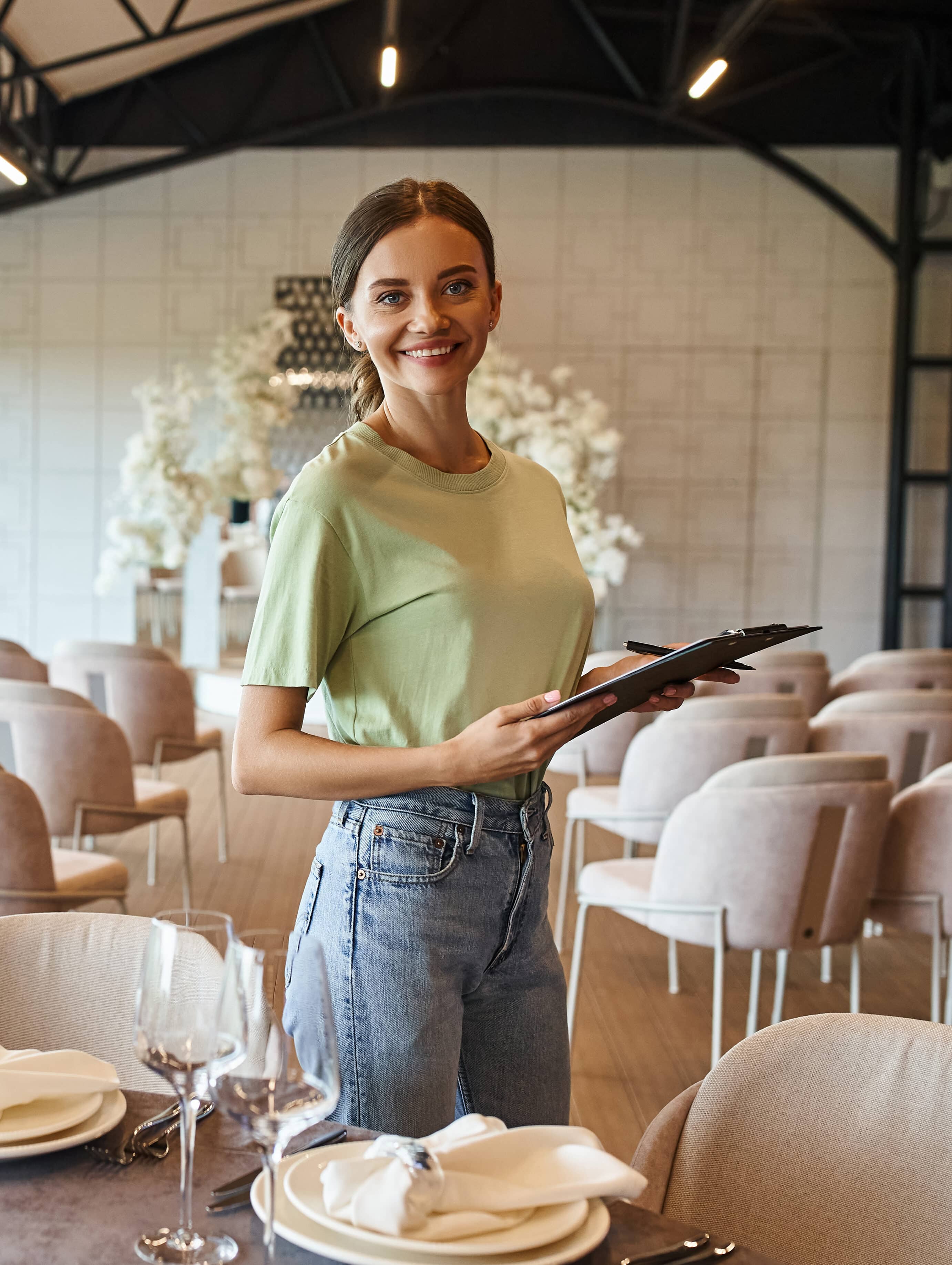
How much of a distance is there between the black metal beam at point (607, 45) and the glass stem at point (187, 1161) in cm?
967

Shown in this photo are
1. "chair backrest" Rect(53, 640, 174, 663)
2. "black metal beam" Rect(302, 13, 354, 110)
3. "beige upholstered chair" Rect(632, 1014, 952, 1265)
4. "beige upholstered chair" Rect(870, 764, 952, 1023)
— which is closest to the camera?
"beige upholstered chair" Rect(632, 1014, 952, 1265)

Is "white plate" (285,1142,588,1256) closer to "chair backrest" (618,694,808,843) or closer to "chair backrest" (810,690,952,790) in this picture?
"chair backrest" (618,694,808,843)

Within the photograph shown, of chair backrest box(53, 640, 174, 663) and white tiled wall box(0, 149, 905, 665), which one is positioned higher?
white tiled wall box(0, 149, 905, 665)

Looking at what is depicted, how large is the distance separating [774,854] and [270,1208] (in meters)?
2.31

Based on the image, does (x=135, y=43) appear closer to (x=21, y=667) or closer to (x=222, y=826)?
(x=21, y=667)

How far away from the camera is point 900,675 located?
6195 millimetres

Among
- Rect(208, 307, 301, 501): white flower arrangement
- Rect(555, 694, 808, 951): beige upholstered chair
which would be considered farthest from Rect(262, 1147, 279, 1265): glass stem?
Rect(208, 307, 301, 501): white flower arrangement

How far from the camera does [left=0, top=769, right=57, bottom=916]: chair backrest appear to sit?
290 cm

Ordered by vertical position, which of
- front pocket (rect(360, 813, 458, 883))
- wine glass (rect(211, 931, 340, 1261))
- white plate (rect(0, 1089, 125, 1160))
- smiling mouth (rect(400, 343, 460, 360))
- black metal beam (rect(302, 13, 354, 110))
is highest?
black metal beam (rect(302, 13, 354, 110))

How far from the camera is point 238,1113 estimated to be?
93 centimetres

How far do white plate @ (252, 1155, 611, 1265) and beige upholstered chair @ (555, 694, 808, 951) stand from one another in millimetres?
2987

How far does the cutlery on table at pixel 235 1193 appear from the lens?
3.48ft

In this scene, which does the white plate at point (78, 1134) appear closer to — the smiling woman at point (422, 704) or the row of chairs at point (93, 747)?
the smiling woman at point (422, 704)

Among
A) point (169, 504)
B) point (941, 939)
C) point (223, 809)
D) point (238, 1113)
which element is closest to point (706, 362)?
point (169, 504)
